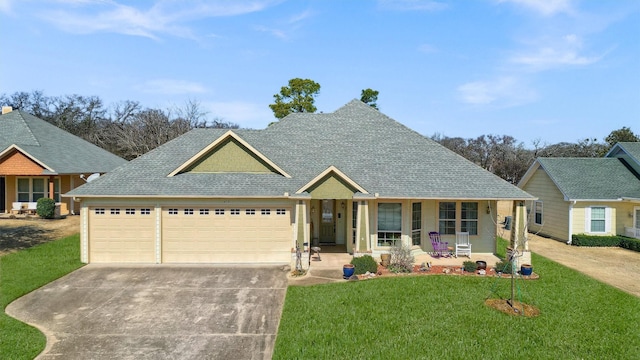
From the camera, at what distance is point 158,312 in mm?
10266

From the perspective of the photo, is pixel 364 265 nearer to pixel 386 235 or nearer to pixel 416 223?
pixel 386 235

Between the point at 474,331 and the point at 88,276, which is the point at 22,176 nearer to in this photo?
the point at 88,276

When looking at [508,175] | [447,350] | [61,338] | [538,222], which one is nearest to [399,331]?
[447,350]

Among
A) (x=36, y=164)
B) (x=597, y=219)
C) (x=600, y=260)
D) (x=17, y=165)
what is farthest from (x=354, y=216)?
(x=17, y=165)

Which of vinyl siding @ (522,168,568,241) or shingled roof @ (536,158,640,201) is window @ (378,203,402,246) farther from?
shingled roof @ (536,158,640,201)

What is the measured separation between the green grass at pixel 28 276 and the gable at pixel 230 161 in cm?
648

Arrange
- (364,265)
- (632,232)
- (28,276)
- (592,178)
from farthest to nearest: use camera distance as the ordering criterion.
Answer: (592,178) < (632,232) < (364,265) < (28,276)

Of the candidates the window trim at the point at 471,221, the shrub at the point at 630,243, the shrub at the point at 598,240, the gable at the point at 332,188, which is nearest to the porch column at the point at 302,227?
the gable at the point at 332,188

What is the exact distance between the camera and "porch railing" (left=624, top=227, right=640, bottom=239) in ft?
64.5

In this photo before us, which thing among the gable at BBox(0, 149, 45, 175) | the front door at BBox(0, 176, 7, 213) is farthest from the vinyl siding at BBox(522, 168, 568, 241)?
the front door at BBox(0, 176, 7, 213)

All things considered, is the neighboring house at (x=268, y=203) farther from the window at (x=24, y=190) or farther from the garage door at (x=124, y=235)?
the window at (x=24, y=190)

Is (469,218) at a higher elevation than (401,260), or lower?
higher

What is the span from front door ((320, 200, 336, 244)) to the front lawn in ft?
19.9

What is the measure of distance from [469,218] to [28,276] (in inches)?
709
